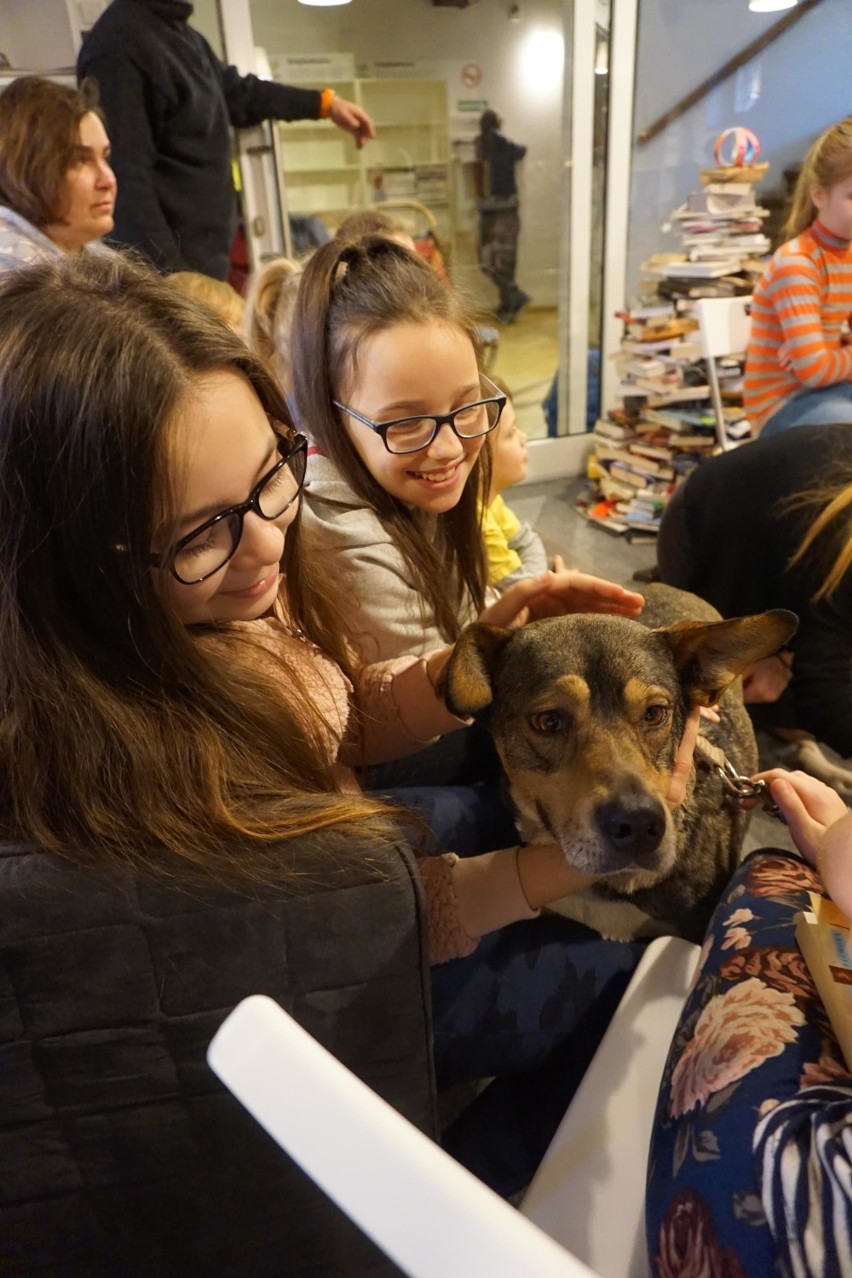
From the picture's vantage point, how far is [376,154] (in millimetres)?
4219

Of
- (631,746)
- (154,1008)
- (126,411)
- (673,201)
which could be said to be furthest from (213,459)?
(673,201)

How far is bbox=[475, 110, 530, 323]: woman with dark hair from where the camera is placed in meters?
4.50

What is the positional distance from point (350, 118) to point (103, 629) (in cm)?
356

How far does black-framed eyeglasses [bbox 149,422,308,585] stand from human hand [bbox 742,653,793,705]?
61.2 inches

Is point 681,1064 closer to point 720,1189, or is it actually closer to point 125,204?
point 720,1189

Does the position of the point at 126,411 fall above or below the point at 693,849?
above

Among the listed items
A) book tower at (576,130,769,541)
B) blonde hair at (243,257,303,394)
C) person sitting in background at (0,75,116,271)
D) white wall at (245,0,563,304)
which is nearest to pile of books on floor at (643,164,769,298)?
book tower at (576,130,769,541)

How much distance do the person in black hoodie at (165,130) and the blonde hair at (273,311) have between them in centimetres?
79

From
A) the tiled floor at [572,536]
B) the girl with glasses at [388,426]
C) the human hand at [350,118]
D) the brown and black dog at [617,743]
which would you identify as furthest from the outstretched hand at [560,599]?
the human hand at [350,118]

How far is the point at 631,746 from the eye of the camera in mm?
1180

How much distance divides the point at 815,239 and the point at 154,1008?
356cm

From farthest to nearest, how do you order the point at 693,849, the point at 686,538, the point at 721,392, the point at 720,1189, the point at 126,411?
the point at 721,392 < the point at 686,538 < the point at 693,849 < the point at 126,411 < the point at 720,1189

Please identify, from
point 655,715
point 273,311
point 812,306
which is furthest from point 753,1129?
point 812,306

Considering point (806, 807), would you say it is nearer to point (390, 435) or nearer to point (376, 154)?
point (390, 435)
